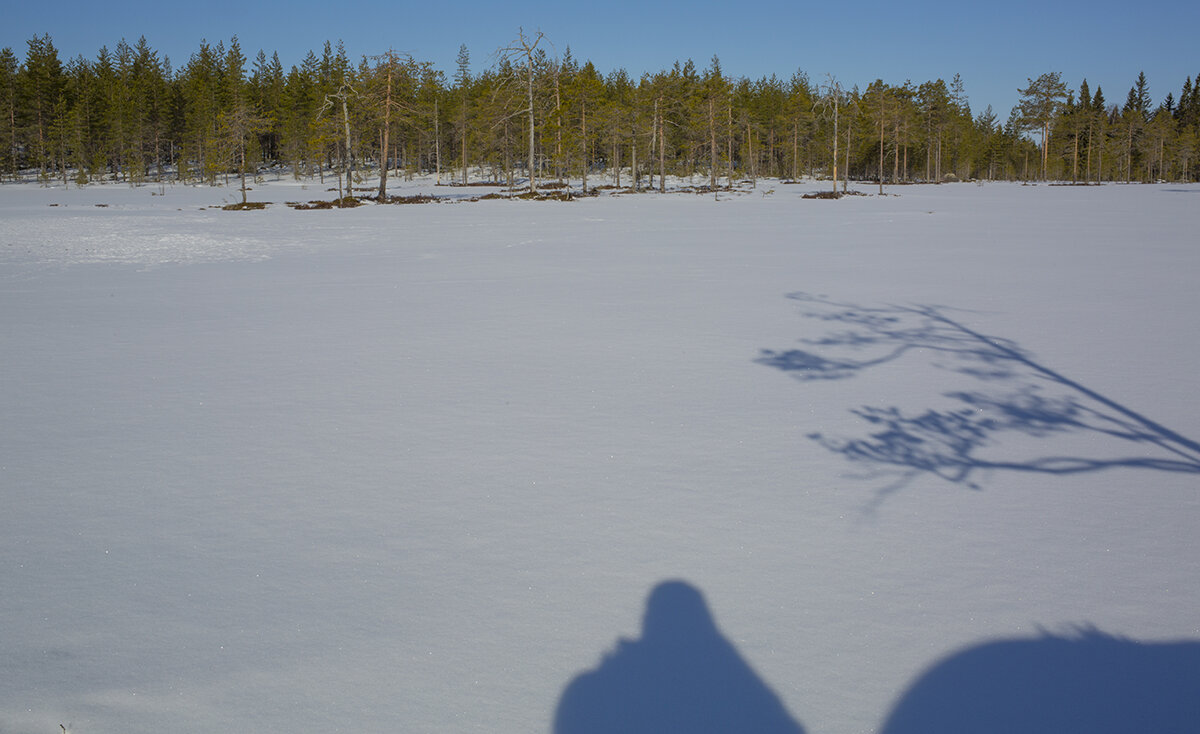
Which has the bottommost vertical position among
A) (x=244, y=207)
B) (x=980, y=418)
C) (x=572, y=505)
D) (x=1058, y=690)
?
(x=1058, y=690)

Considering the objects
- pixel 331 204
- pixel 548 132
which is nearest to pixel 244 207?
pixel 331 204

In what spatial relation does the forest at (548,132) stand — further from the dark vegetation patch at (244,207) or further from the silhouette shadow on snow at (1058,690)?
the silhouette shadow on snow at (1058,690)

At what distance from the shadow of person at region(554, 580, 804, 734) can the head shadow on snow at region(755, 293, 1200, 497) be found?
6.91 ft

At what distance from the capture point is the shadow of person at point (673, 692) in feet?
8.87

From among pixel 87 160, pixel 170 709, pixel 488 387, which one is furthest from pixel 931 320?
pixel 87 160

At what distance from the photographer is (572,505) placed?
174 inches

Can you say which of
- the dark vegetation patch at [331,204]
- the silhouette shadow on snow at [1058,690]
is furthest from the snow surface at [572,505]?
the dark vegetation patch at [331,204]

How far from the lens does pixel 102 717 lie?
2.70 meters

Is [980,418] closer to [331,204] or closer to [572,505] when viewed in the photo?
[572,505]

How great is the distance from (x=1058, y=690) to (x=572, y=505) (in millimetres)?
2512

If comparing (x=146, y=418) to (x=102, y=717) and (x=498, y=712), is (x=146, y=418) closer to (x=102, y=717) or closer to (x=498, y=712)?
(x=102, y=717)

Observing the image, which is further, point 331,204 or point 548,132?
point 548,132

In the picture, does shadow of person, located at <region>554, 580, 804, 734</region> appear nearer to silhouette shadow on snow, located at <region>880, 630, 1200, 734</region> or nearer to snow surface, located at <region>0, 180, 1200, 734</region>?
snow surface, located at <region>0, 180, 1200, 734</region>

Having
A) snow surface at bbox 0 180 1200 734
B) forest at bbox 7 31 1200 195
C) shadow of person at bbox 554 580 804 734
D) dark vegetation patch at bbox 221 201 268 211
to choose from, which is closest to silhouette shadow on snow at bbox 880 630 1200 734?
snow surface at bbox 0 180 1200 734
